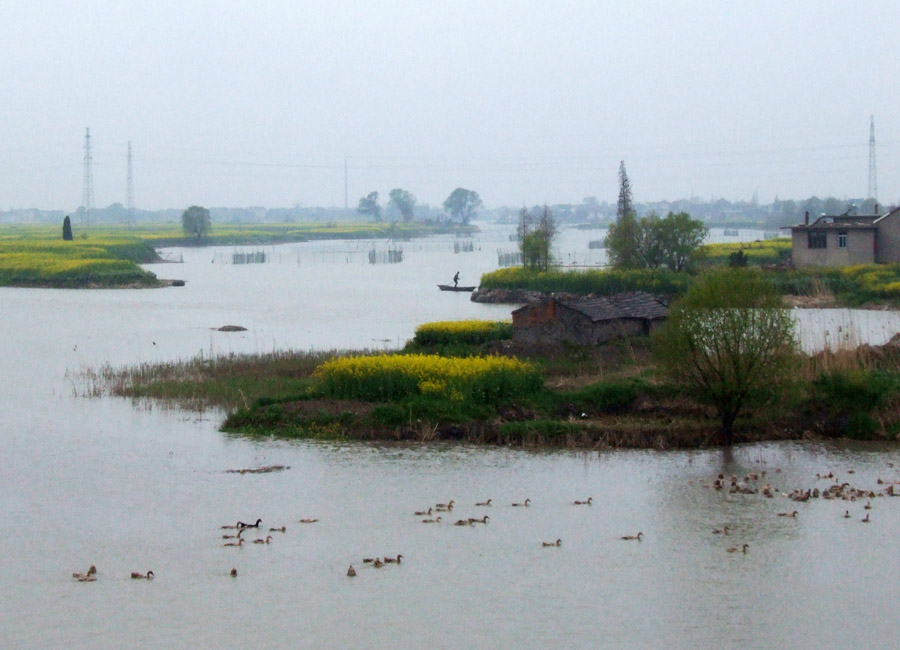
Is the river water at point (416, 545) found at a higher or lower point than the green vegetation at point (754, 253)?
lower

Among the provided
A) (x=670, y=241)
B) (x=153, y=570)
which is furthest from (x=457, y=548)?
(x=670, y=241)

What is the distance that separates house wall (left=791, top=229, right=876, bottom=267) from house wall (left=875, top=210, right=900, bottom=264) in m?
0.20

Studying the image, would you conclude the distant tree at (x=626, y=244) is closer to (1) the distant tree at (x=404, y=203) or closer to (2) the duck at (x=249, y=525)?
(2) the duck at (x=249, y=525)

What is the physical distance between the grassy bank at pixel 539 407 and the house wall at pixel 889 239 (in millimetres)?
31319

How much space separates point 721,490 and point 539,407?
395 centimetres

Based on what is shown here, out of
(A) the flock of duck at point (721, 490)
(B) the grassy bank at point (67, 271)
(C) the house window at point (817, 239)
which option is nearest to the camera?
(A) the flock of duck at point (721, 490)

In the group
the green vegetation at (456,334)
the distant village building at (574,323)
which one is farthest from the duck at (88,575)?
the distant village building at (574,323)

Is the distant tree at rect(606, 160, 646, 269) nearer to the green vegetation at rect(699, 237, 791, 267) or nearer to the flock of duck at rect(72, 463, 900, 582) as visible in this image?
the green vegetation at rect(699, 237, 791, 267)

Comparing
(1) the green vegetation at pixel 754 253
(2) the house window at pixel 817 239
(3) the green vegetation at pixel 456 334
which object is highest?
(2) the house window at pixel 817 239

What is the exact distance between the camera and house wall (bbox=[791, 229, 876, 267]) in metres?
48.7

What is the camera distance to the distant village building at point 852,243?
4856cm

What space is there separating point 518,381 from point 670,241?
33.8m

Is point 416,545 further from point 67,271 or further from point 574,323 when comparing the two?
point 67,271

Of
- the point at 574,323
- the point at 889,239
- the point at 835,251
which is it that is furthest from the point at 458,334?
the point at 889,239
